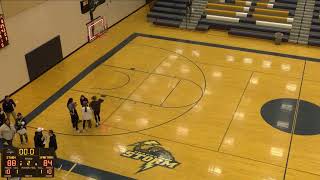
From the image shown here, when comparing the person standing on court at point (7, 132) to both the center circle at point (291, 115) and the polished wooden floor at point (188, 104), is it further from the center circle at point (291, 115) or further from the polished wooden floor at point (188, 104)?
the center circle at point (291, 115)

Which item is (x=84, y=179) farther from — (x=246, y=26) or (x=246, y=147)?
(x=246, y=26)

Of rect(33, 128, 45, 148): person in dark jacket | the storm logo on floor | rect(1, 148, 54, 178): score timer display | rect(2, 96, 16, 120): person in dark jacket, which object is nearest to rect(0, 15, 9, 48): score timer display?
rect(2, 96, 16, 120): person in dark jacket

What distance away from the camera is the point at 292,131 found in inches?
682

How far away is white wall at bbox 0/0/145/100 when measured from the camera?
19703mm

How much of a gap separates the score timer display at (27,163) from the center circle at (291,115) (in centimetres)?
984

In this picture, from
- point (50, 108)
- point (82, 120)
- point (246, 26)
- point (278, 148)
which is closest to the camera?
point (278, 148)

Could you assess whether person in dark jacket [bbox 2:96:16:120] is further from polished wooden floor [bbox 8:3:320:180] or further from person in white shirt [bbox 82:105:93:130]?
person in white shirt [bbox 82:105:93:130]

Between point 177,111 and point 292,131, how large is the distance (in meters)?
5.15

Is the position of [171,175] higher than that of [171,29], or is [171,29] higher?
[171,29]

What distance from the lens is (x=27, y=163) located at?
12.8 metres

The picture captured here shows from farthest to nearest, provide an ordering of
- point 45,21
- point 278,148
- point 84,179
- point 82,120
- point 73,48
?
1. point 73,48
2. point 45,21
3. point 82,120
4. point 278,148
5. point 84,179

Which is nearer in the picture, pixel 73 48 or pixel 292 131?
pixel 292 131

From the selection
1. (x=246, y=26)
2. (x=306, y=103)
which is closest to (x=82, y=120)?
(x=306, y=103)

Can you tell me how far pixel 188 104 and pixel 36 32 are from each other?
8896 mm
